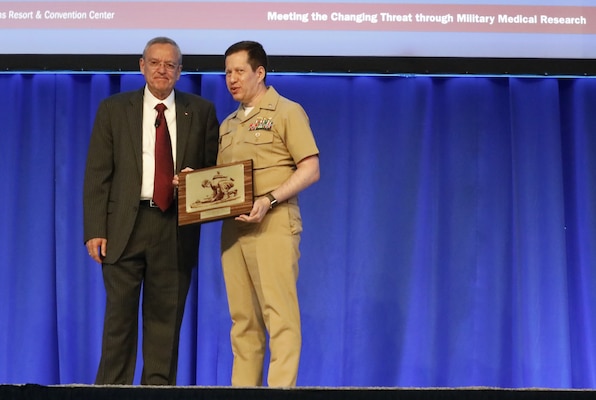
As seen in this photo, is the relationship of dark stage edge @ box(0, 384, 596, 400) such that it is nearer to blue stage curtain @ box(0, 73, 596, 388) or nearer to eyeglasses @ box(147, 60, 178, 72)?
eyeglasses @ box(147, 60, 178, 72)

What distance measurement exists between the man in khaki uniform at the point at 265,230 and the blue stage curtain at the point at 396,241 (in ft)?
4.52

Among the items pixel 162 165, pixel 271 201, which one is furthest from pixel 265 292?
pixel 162 165

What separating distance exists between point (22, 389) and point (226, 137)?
1369mm

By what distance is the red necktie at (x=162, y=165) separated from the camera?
2.82 meters

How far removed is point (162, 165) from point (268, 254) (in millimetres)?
469

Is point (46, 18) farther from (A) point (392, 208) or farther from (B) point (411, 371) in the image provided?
(B) point (411, 371)

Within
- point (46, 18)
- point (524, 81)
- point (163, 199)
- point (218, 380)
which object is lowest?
point (218, 380)

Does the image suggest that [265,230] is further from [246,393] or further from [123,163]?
[246,393]

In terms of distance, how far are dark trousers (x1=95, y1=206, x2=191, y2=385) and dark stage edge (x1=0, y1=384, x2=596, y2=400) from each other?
1.15 m

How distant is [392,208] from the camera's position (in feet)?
13.7

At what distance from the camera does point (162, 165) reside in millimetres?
2838

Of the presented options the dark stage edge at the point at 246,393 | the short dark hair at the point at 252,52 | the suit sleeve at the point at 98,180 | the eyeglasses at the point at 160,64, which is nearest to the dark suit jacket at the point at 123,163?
the suit sleeve at the point at 98,180

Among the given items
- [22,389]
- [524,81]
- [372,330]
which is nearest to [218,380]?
[372,330]

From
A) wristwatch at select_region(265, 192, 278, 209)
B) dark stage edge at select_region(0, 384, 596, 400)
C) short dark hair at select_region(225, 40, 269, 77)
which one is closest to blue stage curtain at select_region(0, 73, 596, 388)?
short dark hair at select_region(225, 40, 269, 77)
